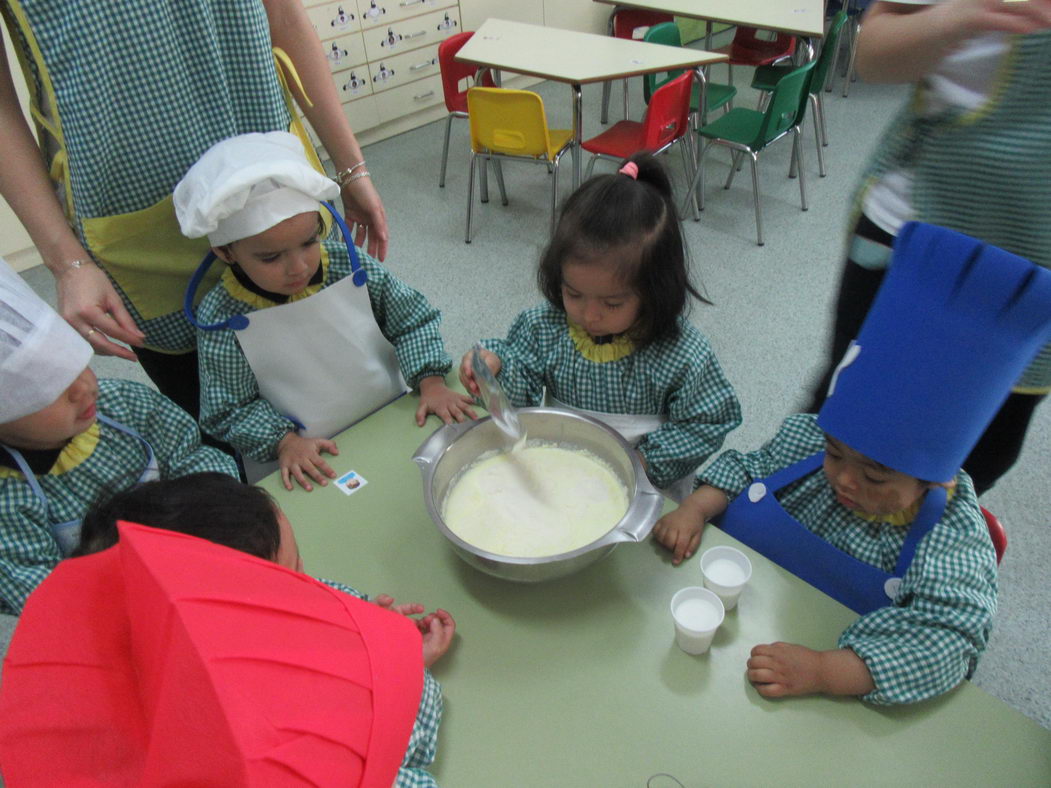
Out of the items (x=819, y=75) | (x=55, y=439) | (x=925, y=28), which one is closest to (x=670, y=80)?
(x=819, y=75)

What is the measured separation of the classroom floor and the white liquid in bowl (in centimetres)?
115

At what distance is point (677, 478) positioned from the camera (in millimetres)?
1194

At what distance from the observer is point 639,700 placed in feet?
2.55

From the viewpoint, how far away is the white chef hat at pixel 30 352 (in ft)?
2.71

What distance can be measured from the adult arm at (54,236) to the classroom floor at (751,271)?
121 centimetres

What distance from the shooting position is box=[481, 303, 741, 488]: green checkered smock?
3.77 ft

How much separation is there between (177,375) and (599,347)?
88 cm

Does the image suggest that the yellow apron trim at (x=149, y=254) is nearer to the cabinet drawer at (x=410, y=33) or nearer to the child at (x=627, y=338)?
the child at (x=627, y=338)

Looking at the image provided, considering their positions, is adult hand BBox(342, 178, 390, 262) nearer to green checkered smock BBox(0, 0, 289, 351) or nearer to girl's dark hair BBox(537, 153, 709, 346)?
green checkered smock BBox(0, 0, 289, 351)

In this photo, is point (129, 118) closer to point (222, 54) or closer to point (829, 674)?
point (222, 54)

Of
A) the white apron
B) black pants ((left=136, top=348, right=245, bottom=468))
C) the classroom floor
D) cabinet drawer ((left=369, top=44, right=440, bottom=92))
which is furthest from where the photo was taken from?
cabinet drawer ((left=369, top=44, right=440, bottom=92))

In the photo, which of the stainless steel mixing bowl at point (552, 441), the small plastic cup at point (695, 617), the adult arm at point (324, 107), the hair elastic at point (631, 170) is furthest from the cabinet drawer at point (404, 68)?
the small plastic cup at point (695, 617)

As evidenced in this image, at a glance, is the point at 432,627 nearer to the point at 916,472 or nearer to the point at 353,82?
the point at 916,472

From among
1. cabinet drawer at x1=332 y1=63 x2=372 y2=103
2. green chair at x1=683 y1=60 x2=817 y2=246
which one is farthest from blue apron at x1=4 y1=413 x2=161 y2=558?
cabinet drawer at x1=332 y1=63 x2=372 y2=103
